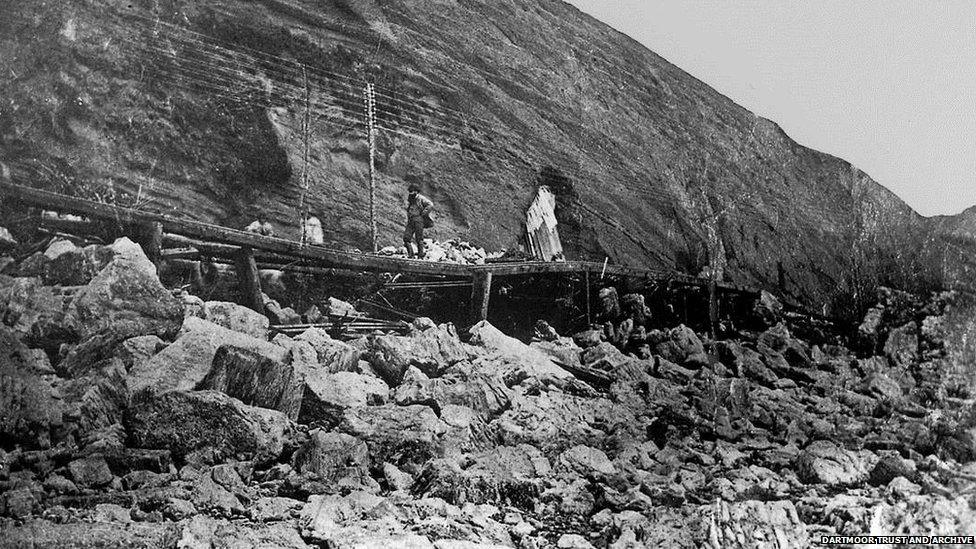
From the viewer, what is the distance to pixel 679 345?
20.5 feet

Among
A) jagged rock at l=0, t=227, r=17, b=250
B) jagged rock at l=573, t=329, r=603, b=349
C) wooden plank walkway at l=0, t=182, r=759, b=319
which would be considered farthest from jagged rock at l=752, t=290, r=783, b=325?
jagged rock at l=0, t=227, r=17, b=250

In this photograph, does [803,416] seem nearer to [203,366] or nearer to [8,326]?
[203,366]

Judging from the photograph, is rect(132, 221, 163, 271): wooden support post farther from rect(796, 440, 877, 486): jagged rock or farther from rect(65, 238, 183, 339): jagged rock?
rect(796, 440, 877, 486): jagged rock

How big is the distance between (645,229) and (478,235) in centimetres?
180

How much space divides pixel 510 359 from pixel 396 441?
108 centimetres

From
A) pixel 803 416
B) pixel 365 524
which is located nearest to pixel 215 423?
pixel 365 524

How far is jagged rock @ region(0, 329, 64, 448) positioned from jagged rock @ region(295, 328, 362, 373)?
4.61 ft

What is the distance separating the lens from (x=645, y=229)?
7.25 meters

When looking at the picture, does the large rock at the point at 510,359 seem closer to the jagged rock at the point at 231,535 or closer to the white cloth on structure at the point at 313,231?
the white cloth on structure at the point at 313,231

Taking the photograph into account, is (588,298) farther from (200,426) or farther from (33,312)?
(33,312)

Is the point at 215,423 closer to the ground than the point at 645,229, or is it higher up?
closer to the ground

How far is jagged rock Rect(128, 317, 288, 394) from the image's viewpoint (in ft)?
14.6

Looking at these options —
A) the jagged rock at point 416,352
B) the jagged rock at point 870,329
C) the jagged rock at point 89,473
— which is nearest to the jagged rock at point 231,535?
the jagged rock at point 89,473

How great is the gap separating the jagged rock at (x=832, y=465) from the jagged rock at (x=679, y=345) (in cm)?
114
